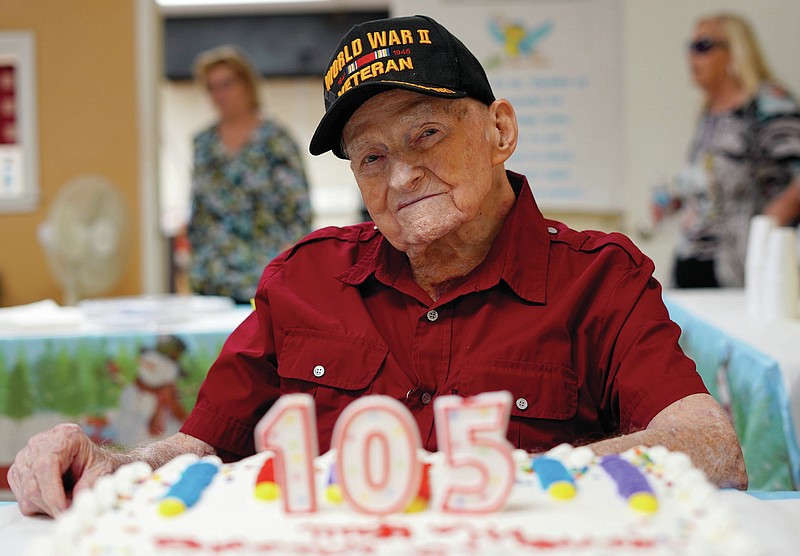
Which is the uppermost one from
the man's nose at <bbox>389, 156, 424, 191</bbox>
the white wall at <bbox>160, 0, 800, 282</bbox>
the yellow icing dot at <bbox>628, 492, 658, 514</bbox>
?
the white wall at <bbox>160, 0, 800, 282</bbox>

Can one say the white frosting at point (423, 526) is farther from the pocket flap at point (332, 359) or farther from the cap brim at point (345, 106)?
the cap brim at point (345, 106)

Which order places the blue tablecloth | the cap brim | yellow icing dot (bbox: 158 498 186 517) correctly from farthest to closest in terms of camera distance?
the blue tablecloth < the cap brim < yellow icing dot (bbox: 158 498 186 517)

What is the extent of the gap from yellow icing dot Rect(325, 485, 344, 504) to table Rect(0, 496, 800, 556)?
302mm

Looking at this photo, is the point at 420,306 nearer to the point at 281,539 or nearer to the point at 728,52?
the point at 281,539

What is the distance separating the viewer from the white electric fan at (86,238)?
415 cm

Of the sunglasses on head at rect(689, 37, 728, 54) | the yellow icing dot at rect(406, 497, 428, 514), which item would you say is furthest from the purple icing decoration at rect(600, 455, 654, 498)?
the sunglasses on head at rect(689, 37, 728, 54)

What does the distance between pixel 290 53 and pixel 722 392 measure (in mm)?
6182

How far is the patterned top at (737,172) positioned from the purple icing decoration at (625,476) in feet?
12.0

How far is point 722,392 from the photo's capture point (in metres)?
2.31

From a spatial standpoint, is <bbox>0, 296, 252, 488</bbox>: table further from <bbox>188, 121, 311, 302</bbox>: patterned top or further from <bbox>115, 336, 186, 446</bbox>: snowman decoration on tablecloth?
<bbox>188, 121, 311, 302</bbox>: patterned top

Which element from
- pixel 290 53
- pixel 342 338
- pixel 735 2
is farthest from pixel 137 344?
pixel 290 53

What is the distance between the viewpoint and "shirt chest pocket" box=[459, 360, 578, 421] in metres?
1.36

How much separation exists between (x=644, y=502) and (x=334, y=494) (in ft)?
1.07

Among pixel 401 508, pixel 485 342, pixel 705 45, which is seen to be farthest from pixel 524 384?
pixel 705 45
